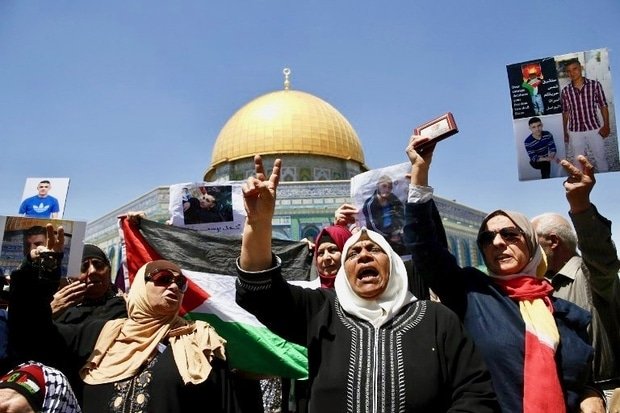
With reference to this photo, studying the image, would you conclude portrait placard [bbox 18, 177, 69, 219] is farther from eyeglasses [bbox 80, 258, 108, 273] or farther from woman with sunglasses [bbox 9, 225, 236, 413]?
woman with sunglasses [bbox 9, 225, 236, 413]

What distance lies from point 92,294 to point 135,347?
92 cm

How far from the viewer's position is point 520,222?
228cm

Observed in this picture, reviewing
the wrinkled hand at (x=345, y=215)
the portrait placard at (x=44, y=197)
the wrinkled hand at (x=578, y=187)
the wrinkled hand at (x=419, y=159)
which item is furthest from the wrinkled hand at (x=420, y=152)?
the portrait placard at (x=44, y=197)

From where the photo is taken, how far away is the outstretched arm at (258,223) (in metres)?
1.94

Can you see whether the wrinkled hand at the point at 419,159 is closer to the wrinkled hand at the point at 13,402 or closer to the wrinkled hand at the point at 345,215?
the wrinkled hand at the point at 345,215

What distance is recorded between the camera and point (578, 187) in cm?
223

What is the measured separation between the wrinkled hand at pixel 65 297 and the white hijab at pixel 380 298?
5.03ft

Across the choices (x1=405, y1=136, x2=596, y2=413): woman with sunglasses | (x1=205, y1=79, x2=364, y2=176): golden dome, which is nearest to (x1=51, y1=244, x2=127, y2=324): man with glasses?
(x1=405, y1=136, x2=596, y2=413): woman with sunglasses

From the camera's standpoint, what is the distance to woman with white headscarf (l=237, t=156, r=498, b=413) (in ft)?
6.04

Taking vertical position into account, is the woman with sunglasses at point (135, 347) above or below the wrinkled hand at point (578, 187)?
below

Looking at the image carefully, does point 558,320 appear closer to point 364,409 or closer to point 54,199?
point 364,409

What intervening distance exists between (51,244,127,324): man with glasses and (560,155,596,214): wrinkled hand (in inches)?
95.0

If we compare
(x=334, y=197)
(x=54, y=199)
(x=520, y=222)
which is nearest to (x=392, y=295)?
(x=520, y=222)

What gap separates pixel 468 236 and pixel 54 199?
75.8ft
